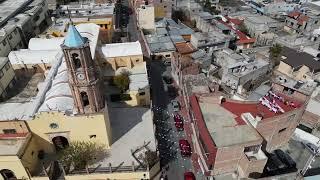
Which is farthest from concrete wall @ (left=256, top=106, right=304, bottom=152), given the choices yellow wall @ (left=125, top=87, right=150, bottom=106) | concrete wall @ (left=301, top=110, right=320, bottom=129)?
yellow wall @ (left=125, top=87, right=150, bottom=106)

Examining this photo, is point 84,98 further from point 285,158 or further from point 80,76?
point 285,158

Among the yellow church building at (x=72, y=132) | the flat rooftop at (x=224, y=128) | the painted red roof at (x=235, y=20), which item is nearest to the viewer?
the flat rooftop at (x=224, y=128)

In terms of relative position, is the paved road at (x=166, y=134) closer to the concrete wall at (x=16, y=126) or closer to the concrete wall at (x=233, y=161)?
the concrete wall at (x=233, y=161)

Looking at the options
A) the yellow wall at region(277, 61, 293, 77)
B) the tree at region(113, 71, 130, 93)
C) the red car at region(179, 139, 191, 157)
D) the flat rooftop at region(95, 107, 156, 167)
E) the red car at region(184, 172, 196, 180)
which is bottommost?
the red car at region(184, 172, 196, 180)

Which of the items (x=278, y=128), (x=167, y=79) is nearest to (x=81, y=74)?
(x=278, y=128)

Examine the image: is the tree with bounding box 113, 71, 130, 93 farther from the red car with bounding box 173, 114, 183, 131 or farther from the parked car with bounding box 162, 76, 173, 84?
the parked car with bounding box 162, 76, 173, 84

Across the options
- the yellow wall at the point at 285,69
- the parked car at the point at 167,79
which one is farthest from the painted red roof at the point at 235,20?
the parked car at the point at 167,79

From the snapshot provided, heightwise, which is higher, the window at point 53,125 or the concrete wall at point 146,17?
the concrete wall at point 146,17
